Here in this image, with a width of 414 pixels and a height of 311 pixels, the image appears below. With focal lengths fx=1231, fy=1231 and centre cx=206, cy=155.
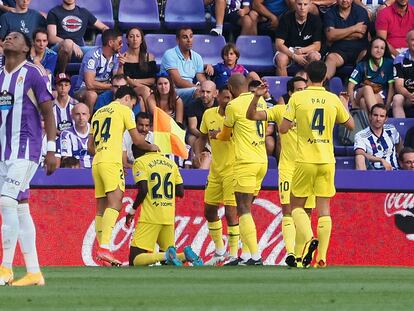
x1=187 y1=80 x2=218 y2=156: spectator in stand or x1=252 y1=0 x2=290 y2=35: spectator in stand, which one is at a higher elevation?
x1=252 y1=0 x2=290 y2=35: spectator in stand

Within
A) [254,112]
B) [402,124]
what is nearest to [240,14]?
[402,124]

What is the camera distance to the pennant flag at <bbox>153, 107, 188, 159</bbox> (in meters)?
15.9

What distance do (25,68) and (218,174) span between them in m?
5.19

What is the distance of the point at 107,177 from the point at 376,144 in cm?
453

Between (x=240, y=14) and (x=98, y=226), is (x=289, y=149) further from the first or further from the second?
(x=240, y=14)

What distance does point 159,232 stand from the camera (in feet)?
47.3

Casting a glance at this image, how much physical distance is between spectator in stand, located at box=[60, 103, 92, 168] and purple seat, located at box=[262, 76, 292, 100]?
3.03 meters

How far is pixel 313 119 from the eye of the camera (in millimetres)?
13008

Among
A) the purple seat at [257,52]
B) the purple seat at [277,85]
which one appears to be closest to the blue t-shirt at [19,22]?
the purple seat at [257,52]

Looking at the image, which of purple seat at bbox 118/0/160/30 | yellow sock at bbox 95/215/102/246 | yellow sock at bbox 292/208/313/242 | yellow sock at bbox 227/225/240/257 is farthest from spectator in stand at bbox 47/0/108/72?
yellow sock at bbox 292/208/313/242

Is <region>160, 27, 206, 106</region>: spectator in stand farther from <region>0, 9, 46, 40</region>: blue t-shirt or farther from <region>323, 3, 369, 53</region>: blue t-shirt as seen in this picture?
<region>323, 3, 369, 53</region>: blue t-shirt

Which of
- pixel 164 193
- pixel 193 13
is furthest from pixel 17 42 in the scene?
pixel 193 13

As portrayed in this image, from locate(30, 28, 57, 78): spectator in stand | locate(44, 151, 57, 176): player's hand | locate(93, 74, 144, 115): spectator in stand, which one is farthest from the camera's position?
locate(30, 28, 57, 78): spectator in stand

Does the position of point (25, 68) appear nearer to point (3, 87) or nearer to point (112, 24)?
point (3, 87)
